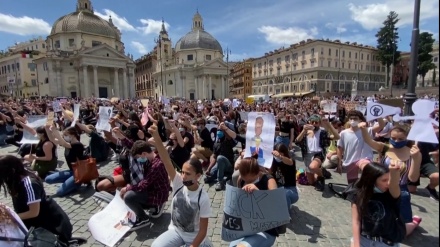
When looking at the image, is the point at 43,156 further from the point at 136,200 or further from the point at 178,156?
the point at 136,200

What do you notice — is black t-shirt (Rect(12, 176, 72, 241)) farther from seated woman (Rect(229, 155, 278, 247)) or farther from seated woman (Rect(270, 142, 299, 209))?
seated woman (Rect(270, 142, 299, 209))

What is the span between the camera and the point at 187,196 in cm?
332

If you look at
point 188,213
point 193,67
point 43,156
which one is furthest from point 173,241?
point 193,67

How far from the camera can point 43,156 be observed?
21.6ft

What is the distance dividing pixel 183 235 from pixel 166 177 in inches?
62.3

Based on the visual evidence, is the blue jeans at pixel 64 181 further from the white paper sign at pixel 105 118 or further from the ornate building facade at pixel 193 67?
the ornate building facade at pixel 193 67

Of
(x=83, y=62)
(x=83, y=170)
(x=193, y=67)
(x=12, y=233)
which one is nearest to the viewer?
(x=12, y=233)

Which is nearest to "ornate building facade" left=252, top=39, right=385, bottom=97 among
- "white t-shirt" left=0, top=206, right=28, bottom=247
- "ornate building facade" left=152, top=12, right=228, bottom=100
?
"ornate building facade" left=152, top=12, right=228, bottom=100

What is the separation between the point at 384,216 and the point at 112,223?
3.73 m

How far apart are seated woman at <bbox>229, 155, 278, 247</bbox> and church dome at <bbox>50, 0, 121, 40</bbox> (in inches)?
2985

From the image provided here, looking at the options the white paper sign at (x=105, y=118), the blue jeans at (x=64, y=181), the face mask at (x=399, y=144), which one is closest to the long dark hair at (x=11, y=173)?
the blue jeans at (x=64, y=181)

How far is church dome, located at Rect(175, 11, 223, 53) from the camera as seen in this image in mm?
87875

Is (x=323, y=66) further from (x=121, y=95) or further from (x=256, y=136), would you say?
(x=256, y=136)

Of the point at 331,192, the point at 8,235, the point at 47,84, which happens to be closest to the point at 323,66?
the point at 47,84
